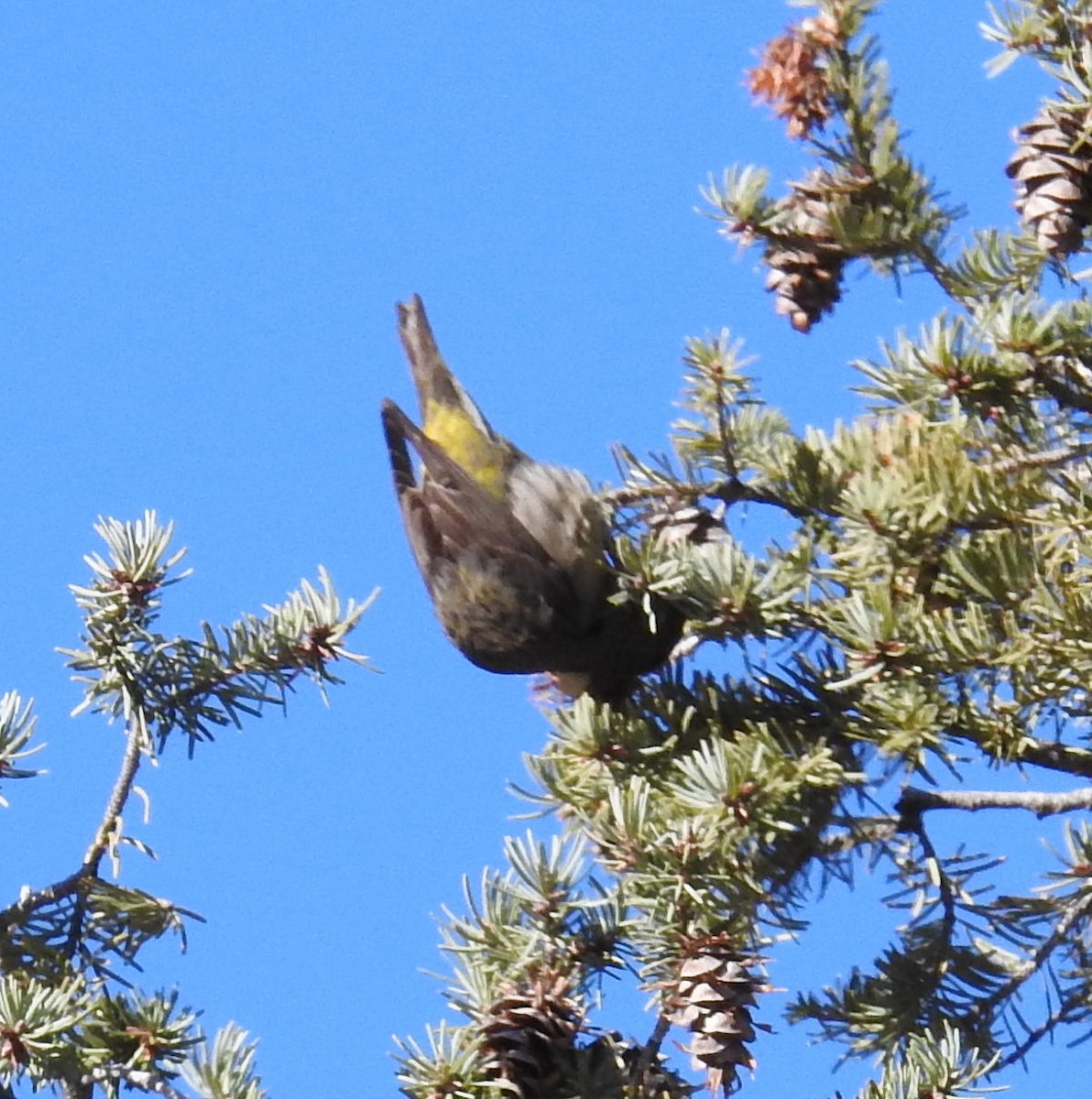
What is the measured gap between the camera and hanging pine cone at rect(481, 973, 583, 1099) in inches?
61.4

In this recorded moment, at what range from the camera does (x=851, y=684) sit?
161cm

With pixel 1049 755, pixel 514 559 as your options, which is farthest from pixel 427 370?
pixel 1049 755

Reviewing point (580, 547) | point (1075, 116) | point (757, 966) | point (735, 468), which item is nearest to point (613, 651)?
point (580, 547)

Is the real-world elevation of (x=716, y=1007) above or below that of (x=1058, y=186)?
below

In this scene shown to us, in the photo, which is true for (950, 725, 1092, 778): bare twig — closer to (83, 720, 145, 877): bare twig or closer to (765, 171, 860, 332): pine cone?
(765, 171, 860, 332): pine cone

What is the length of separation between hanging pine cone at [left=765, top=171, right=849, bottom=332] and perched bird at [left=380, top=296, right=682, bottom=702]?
35cm

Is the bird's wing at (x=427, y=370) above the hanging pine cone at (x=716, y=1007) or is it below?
above

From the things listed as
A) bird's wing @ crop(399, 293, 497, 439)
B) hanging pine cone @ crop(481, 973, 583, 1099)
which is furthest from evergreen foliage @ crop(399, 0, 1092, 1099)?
bird's wing @ crop(399, 293, 497, 439)

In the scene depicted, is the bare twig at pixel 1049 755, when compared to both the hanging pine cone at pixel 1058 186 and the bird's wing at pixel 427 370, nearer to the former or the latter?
the hanging pine cone at pixel 1058 186

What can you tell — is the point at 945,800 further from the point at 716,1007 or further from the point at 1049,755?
the point at 716,1007

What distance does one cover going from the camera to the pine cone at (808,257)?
183 cm

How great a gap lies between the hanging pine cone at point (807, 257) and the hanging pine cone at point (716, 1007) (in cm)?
79

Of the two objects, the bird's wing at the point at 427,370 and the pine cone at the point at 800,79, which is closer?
the pine cone at the point at 800,79

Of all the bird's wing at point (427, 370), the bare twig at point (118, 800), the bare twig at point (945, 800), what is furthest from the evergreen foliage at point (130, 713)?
the bird's wing at point (427, 370)
